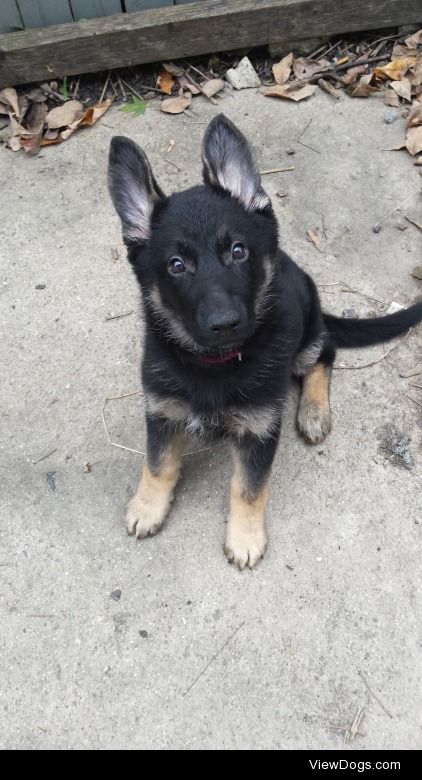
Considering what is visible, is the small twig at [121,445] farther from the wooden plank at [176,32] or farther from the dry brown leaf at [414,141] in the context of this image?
the wooden plank at [176,32]

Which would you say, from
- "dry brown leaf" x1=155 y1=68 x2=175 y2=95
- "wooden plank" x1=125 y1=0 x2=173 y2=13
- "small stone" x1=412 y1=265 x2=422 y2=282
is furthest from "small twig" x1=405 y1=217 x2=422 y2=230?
"wooden plank" x1=125 y1=0 x2=173 y2=13

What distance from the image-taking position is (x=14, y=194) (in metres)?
4.13

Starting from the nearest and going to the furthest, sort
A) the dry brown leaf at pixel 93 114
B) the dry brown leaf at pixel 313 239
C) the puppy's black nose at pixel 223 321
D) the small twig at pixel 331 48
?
the puppy's black nose at pixel 223 321
the dry brown leaf at pixel 313 239
the dry brown leaf at pixel 93 114
the small twig at pixel 331 48

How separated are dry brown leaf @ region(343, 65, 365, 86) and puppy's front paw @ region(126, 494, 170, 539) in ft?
11.5

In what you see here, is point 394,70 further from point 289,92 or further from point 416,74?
point 289,92

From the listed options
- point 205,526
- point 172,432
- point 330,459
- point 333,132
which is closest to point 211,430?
point 172,432

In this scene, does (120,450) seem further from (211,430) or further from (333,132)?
(333,132)

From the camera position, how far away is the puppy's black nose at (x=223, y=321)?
2076 millimetres

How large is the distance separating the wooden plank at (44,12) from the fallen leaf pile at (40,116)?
413 millimetres

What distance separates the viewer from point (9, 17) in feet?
14.4

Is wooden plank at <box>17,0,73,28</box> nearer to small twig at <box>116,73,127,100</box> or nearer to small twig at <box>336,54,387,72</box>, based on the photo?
small twig at <box>116,73,127,100</box>

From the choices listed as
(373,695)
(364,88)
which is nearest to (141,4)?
(364,88)

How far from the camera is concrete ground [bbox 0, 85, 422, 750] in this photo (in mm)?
2377

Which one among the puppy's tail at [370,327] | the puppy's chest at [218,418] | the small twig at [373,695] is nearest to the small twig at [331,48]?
the puppy's tail at [370,327]
